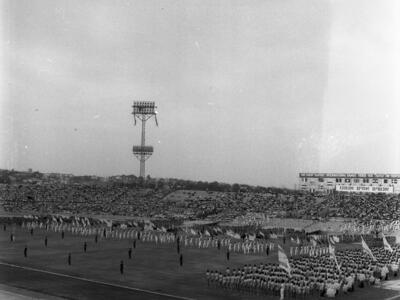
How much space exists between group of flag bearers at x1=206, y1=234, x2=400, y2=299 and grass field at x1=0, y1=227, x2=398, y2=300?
57 cm

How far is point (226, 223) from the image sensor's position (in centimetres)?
6384

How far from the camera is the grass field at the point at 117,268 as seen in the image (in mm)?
23297

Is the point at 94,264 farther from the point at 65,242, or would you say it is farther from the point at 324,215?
the point at 324,215

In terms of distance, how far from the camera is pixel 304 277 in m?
24.1

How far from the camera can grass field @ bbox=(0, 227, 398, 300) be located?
76.4 ft

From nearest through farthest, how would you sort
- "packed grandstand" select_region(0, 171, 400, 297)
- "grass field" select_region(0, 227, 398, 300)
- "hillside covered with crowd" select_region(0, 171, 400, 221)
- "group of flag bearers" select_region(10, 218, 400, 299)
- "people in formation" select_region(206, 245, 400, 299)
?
"people in formation" select_region(206, 245, 400, 299) < "group of flag bearers" select_region(10, 218, 400, 299) < "grass field" select_region(0, 227, 398, 300) < "packed grandstand" select_region(0, 171, 400, 297) < "hillside covered with crowd" select_region(0, 171, 400, 221)

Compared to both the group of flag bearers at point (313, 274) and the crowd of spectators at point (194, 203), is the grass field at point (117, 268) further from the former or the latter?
the crowd of spectators at point (194, 203)

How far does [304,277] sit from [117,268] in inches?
428

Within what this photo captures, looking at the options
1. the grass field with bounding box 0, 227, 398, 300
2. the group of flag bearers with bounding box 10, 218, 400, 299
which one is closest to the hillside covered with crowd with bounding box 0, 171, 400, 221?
the grass field with bounding box 0, 227, 398, 300

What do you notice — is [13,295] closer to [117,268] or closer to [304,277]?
[117,268]

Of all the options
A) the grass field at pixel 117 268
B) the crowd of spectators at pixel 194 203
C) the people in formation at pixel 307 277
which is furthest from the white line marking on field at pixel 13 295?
the crowd of spectators at pixel 194 203

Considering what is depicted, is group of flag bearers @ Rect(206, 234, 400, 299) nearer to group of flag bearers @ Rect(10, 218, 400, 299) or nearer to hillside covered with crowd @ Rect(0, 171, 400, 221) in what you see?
group of flag bearers @ Rect(10, 218, 400, 299)

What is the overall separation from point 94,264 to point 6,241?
597 inches

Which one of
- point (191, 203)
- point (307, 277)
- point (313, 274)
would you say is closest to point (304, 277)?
point (307, 277)
